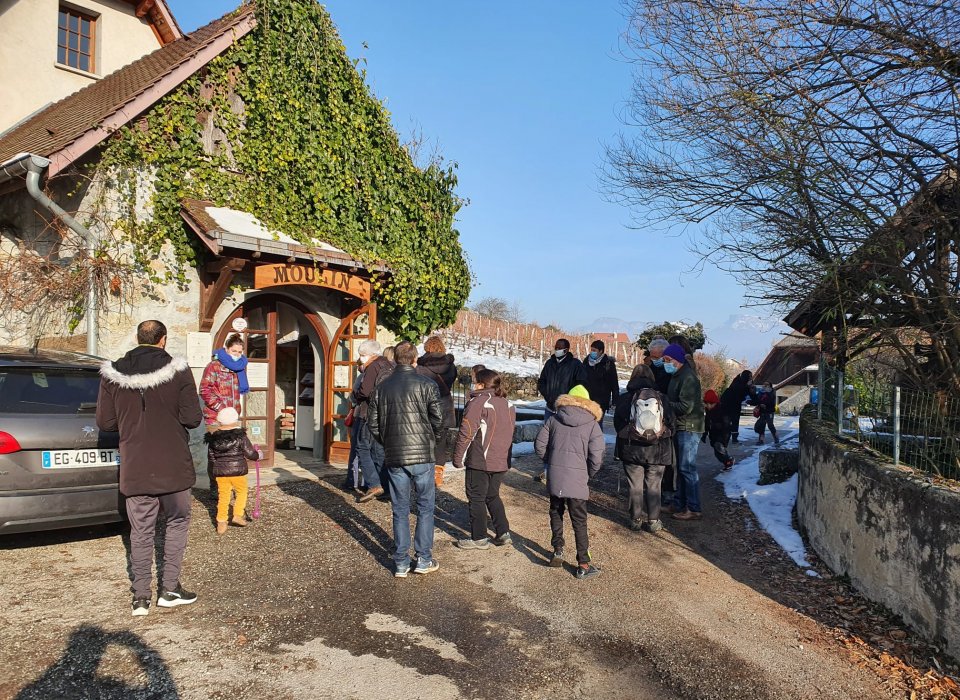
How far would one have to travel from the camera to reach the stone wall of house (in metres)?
4.09

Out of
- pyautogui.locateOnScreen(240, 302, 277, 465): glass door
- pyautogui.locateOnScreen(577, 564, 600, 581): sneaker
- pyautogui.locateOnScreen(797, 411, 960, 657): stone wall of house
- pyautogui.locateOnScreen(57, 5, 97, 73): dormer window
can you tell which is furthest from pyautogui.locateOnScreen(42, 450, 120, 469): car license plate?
pyautogui.locateOnScreen(57, 5, 97, 73): dormer window

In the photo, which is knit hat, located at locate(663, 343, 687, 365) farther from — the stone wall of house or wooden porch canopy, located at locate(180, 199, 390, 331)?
wooden porch canopy, located at locate(180, 199, 390, 331)

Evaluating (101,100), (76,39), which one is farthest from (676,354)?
(76,39)

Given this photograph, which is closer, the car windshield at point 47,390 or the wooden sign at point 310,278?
the car windshield at point 47,390

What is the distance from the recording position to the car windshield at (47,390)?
497cm

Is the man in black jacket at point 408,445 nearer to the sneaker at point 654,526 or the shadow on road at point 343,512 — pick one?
the shadow on road at point 343,512

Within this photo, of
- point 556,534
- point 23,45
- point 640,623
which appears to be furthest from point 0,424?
point 23,45

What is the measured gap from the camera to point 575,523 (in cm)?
540

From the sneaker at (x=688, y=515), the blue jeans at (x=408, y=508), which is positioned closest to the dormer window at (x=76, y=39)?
the blue jeans at (x=408, y=508)

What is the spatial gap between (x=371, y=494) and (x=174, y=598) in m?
3.22

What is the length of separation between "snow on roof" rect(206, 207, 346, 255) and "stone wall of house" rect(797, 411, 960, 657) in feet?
21.4

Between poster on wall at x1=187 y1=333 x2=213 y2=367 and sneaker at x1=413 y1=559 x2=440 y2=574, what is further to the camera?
poster on wall at x1=187 y1=333 x2=213 y2=367

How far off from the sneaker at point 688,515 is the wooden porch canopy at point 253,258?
5245 millimetres

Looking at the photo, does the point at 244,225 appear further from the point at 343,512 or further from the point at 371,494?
the point at 343,512
